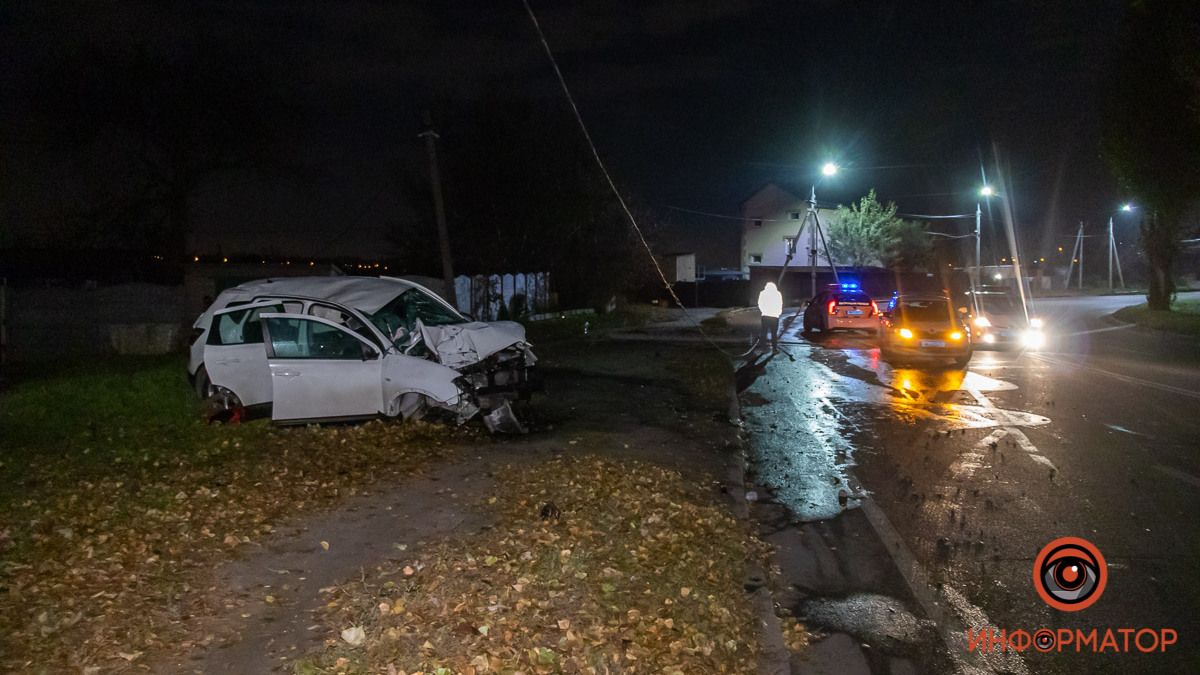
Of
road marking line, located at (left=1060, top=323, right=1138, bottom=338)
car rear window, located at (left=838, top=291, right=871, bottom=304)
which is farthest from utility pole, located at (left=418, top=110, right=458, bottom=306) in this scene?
road marking line, located at (left=1060, top=323, right=1138, bottom=338)

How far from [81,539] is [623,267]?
98.4 feet

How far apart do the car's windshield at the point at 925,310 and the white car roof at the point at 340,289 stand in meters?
10.7

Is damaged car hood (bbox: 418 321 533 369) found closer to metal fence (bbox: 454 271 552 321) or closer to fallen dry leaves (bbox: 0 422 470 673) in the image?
fallen dry leaves (bbox: 0 422 470 673)

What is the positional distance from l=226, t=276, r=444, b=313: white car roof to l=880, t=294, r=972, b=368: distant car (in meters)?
10.5

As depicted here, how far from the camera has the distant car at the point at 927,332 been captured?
17688 mm

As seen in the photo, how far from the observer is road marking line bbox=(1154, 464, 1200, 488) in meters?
8.48

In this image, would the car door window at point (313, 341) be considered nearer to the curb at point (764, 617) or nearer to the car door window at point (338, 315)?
the car door window at point (338, 315)

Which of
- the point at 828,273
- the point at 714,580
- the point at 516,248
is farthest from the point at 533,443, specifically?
the point at 828,273

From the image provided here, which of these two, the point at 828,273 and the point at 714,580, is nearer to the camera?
the point at 714,580

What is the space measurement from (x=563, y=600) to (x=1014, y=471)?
586 cm

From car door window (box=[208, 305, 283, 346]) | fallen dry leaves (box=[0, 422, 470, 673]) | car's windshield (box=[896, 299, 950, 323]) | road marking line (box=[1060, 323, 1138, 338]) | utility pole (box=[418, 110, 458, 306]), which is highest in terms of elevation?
utility pole (box=[418, 110, 458, 306])

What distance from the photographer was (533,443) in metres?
A: 10.2

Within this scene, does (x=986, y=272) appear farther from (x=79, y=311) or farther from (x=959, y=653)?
(x=959, y=653)

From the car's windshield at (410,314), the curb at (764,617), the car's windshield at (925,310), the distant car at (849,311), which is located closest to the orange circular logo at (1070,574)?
the curb at (764,617)
